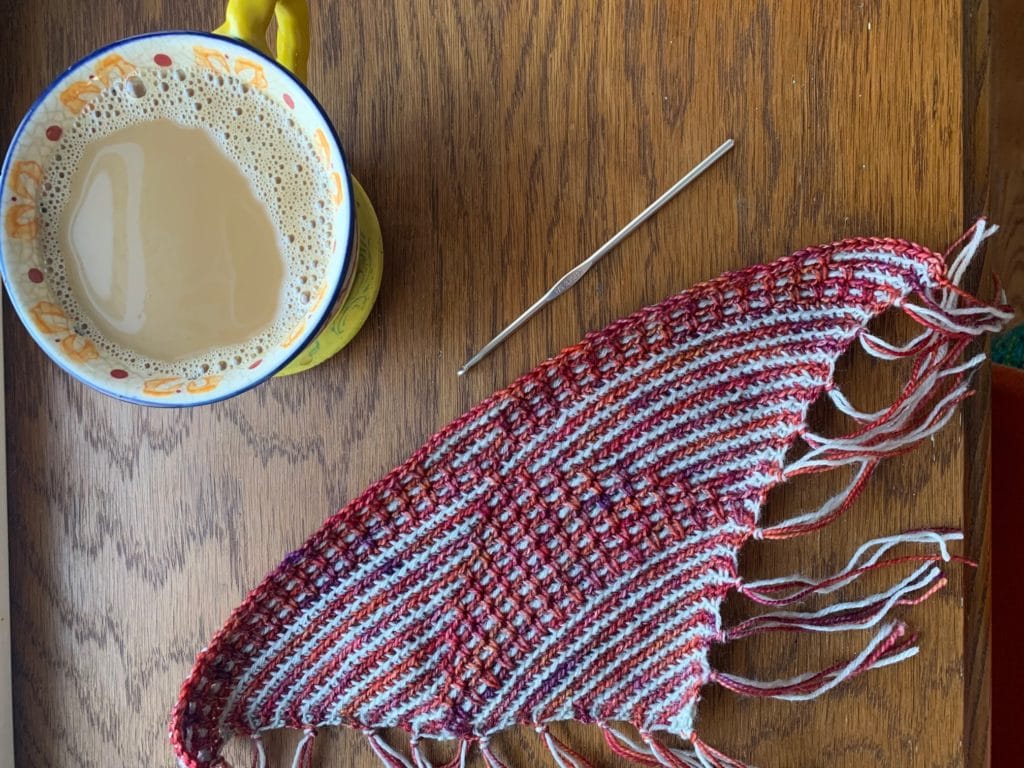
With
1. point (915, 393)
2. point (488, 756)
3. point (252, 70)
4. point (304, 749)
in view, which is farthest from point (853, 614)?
point (252, 70)

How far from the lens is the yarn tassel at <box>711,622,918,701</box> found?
506 millimetres

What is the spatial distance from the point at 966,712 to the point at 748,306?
0.90 feet

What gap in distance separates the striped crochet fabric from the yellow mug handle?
22 cm

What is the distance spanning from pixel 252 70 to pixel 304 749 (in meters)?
0.40

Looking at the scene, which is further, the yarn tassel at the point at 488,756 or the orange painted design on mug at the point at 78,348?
the yarn tassel at the point at 488,756

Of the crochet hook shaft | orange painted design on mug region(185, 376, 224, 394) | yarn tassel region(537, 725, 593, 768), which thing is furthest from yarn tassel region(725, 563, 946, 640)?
orange painted design on mug region(185, 376, 224, 394)

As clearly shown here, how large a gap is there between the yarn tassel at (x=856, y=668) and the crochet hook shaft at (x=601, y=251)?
241 mm

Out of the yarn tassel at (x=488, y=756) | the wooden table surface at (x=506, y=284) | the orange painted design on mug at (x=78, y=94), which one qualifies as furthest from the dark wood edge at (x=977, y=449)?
the orange painted design on mug at (x=78, y=94)

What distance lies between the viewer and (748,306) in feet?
1.66

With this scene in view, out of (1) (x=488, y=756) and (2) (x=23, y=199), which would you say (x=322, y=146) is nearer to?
(2) (x=23, y=199)

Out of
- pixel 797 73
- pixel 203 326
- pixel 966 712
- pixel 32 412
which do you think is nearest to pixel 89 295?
pixel 203 326

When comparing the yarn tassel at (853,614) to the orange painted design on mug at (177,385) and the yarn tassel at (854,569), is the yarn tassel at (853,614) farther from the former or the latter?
the orange painted design on mug at (177,385)

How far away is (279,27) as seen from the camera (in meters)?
0.44

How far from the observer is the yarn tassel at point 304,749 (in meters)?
0.53
